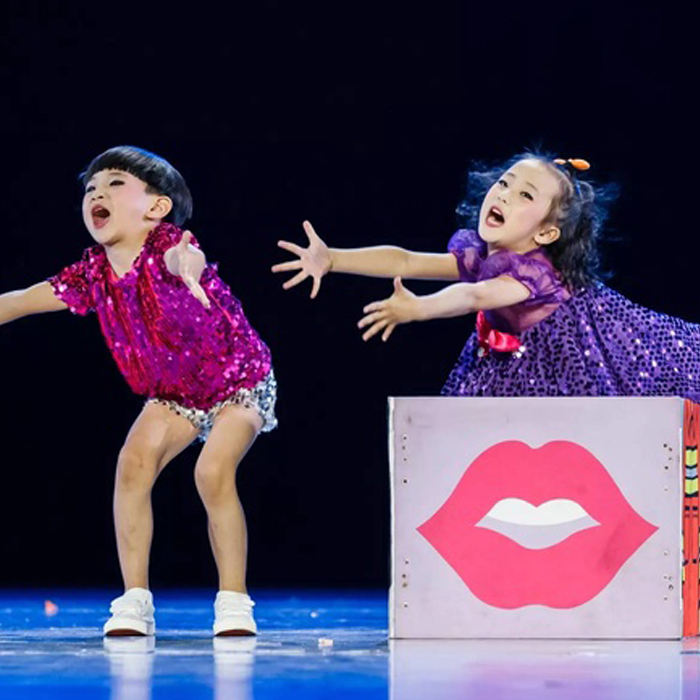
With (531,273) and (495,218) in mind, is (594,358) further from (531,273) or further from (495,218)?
(495,218)

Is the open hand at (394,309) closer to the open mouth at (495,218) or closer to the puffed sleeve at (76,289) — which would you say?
the open mouth at (495,218)

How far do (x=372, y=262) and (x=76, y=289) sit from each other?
571mm

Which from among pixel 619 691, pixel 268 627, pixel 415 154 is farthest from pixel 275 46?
pixel 619 691

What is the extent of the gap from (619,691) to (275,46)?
2.70 metres

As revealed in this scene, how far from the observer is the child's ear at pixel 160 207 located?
303cm

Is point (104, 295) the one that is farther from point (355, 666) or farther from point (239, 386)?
point (355, 666)

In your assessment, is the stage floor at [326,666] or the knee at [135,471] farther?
the knee at [135,471]

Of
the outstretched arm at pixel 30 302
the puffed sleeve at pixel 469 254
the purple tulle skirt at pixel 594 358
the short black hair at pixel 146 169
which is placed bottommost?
the purple tulle skirt at pixel 594 358

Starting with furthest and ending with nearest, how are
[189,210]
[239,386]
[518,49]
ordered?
[518,49]
[189,210]
[239,386]

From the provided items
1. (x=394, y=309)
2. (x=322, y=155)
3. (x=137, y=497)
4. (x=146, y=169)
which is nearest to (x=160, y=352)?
(x=137, y=497)

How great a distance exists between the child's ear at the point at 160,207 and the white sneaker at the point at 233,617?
2.45 feet

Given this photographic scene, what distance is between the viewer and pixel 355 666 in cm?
222

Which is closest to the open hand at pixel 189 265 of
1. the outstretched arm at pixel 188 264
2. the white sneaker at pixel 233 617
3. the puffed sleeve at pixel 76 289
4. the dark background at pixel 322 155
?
the outstretched arm at pixel 188 264

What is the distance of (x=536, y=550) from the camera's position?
8.60 feet
